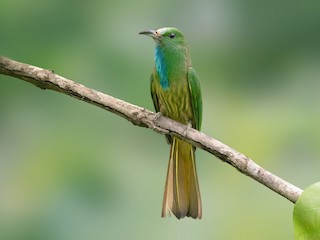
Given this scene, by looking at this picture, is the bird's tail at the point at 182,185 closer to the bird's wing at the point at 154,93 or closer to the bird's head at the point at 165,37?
the bird's wing at the point at 154,93

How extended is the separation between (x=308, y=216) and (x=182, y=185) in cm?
102

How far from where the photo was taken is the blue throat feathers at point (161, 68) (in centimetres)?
224

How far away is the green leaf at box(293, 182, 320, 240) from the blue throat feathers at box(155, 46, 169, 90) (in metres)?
1.07

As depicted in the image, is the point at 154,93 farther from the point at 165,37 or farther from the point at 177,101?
the point at 165,37

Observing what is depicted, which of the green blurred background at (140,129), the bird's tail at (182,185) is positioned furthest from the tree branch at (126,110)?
the green blurred background at (140,129)

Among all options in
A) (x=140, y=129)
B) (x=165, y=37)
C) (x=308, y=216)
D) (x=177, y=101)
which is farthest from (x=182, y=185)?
(x=308, y=216)

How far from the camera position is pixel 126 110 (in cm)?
183

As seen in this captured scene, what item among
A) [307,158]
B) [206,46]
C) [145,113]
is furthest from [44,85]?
[307,158]

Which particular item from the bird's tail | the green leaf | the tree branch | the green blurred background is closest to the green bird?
the bird's tail

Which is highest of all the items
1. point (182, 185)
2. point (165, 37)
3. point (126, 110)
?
point (165, 37)

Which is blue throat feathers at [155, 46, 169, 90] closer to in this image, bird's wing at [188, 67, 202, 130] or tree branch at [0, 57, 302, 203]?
bird's wing at [188, 67, 202, 130]

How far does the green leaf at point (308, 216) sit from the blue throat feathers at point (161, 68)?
107cm

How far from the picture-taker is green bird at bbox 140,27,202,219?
7.22 feet

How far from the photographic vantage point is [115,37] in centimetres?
262
